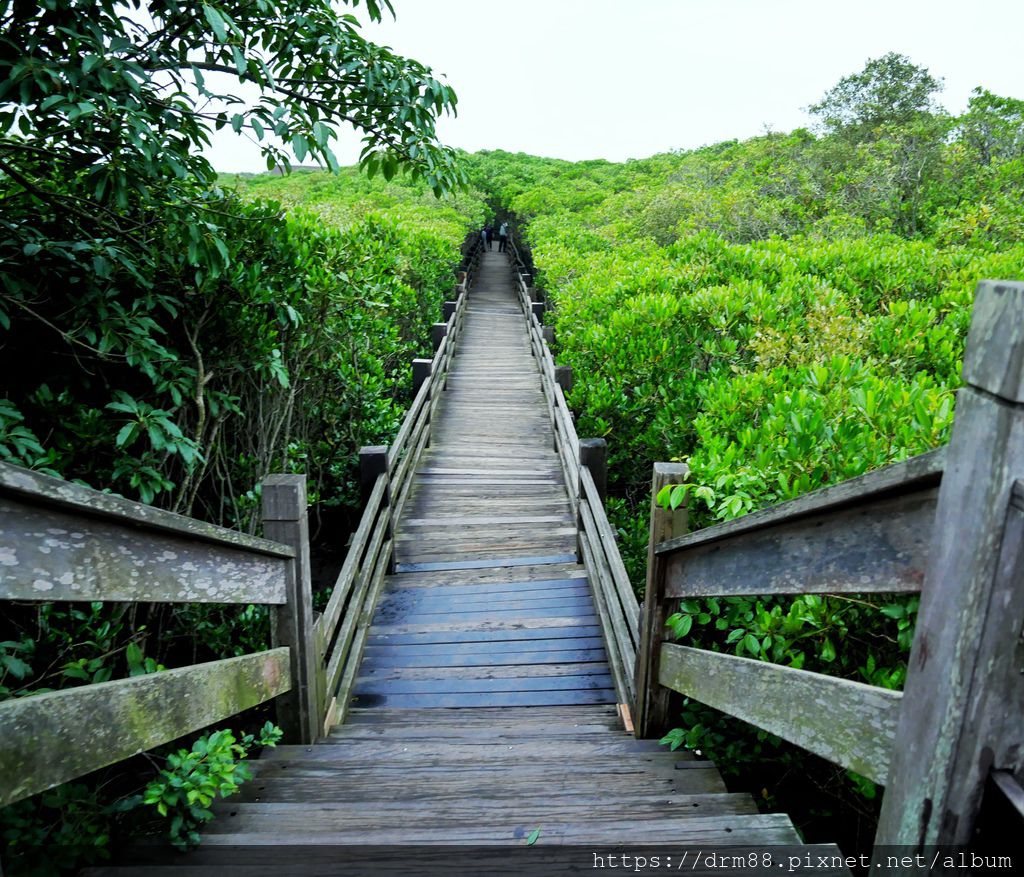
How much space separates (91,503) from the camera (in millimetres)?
1324

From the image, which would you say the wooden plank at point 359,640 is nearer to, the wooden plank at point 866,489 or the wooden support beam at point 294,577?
the wooden support beam at point 294,577

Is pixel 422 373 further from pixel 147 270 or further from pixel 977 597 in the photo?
pixel 977 597

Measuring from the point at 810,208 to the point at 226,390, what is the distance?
44.0 ft

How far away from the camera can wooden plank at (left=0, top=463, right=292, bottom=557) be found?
1.15m

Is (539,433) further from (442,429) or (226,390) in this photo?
(226,390)

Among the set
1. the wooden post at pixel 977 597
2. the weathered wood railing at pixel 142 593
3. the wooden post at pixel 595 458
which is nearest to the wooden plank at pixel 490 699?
the weathered wood railing at pixel 142 593

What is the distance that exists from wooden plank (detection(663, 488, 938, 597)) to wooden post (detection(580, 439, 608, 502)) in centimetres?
339

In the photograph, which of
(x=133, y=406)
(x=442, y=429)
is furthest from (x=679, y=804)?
(x=442, y=429)

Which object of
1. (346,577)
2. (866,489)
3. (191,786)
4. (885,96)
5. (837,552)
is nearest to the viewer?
(866,489)

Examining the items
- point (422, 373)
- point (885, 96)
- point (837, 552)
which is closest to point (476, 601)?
point (837, 552)

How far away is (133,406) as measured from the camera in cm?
278

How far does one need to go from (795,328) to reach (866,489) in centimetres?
428

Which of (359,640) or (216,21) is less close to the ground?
(216,21)

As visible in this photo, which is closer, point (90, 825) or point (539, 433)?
point (90, 825)
